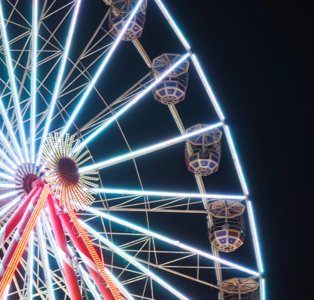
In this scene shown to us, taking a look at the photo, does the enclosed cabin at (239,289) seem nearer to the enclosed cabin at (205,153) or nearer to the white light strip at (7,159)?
the enclosed cabin at (205,153)

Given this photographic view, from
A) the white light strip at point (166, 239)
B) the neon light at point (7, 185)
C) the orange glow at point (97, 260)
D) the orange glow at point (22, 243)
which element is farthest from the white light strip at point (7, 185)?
the white light strip at point (166, 239)

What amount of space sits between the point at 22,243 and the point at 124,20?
25.3 feet

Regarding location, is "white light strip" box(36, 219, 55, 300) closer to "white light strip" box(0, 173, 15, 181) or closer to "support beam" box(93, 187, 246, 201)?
"white light strip" box(0, 173, 15, 181)

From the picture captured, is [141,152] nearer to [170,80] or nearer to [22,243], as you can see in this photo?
[170,80]

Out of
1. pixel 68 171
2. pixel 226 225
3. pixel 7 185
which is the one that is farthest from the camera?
pixel 226 225

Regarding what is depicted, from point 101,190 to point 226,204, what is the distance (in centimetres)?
425

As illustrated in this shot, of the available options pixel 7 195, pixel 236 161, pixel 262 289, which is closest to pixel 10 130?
pixel 7 195

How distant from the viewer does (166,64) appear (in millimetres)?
17641

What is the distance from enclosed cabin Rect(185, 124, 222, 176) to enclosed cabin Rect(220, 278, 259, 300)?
2829 mm

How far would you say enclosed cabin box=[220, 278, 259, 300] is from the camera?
1714 centimetres

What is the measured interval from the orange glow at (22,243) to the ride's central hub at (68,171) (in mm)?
358

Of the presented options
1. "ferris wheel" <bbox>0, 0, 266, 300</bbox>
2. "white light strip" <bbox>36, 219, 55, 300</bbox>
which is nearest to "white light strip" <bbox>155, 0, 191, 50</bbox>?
"ferris wheel" <bbox>0, 0, 266, 300</bbox>

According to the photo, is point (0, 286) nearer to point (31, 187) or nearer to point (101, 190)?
point (31, 187)

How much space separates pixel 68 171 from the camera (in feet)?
42.9
